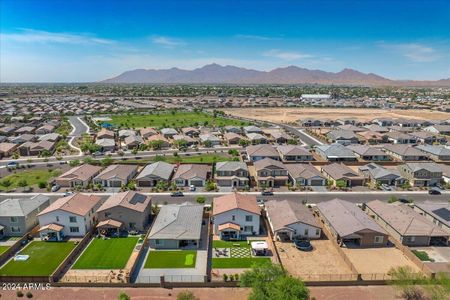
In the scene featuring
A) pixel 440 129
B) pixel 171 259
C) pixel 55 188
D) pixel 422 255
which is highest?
pixel 440 129

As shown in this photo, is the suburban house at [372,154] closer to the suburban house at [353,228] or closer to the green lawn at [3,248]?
the suburban house at [353,228]

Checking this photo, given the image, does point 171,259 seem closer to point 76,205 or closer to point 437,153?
point 76,205

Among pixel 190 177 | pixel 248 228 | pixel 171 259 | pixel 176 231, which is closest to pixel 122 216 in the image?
pixel 176 231

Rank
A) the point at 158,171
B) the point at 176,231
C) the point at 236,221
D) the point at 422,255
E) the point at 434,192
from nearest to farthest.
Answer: the point at 422,255 → the point at 176,231 → the point at 236,221 → the point at 434,192 → the point at 158,171

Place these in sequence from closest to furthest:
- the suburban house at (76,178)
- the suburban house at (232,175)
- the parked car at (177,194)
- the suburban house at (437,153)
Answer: the parked car at (177,194) → the suburban house at (76,178) → the suburban house at (232,175) → the suburban house at (437,153)

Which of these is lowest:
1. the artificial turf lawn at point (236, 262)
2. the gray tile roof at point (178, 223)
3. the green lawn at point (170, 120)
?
the artificial turf lawn at point (236, 262)

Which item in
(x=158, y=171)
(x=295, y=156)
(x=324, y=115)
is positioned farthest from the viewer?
(x=324, y=115)

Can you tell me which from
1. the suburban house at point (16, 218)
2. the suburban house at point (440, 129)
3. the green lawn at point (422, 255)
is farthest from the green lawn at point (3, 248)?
the suburban house at point (440, 129)

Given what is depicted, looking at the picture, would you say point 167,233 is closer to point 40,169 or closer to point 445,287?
point 445,287
